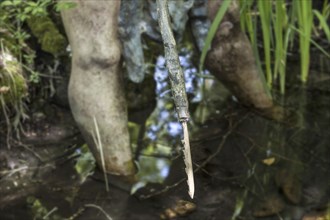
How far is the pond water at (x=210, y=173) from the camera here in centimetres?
176

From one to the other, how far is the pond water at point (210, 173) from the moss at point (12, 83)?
0.68 feet

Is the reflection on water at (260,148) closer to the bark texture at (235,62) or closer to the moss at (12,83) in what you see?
the bark texture at (235,62)

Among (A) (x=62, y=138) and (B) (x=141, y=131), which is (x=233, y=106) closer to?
(B) (x=141, y=131)

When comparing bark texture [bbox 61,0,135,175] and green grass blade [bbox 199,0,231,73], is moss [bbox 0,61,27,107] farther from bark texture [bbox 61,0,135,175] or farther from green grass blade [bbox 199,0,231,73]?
green grass blade [bbox 199,0,231,73]

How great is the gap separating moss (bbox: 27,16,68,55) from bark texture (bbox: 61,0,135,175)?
0.40 metres

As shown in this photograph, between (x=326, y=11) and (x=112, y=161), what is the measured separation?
1.57 m

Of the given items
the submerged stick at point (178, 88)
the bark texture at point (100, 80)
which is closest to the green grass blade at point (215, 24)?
the bark texture at point (100, 80)

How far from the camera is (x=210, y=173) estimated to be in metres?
1.88

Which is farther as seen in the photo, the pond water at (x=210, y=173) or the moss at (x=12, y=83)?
the moss at (x=12, y=83)

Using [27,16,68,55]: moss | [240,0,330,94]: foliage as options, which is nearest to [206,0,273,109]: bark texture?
[240,0,330,94]: foliage

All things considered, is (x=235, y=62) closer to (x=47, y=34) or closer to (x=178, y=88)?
(x=47, y=34)

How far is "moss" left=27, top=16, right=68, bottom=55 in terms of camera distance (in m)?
2.20

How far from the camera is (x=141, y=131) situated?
7.44 ft

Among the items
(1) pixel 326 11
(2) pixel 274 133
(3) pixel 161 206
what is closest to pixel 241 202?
(3) pixel 161 206
